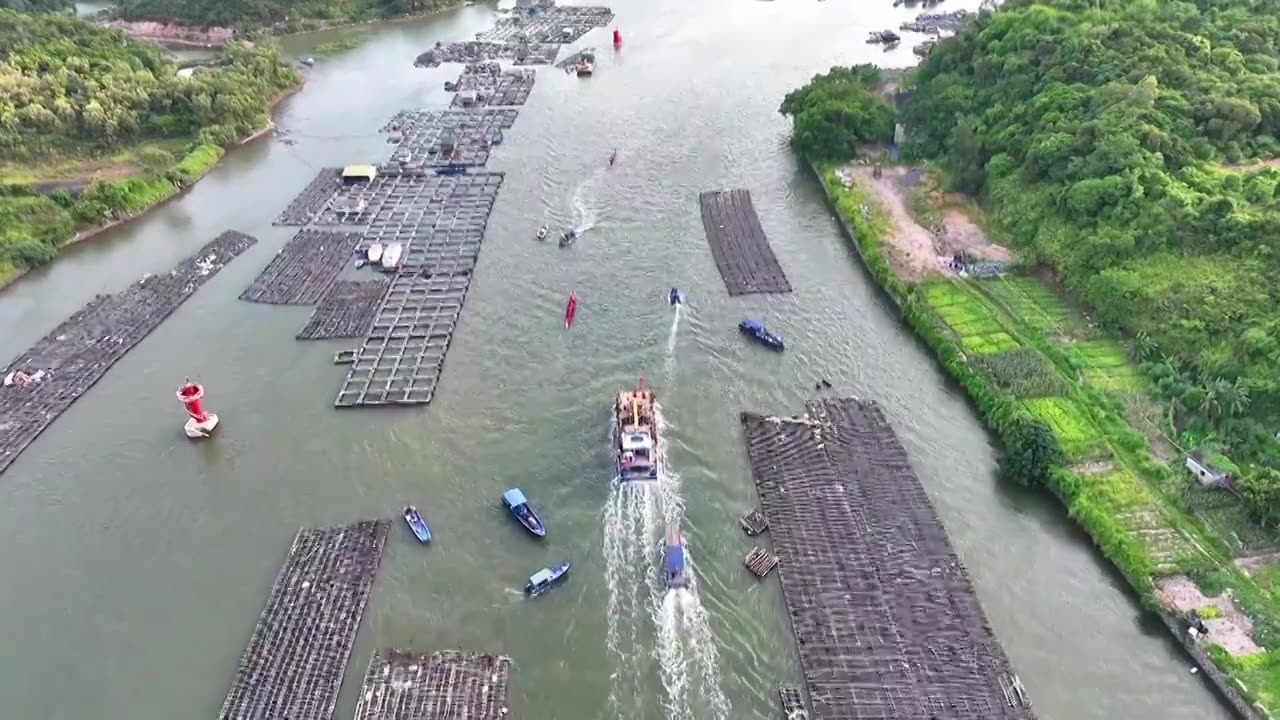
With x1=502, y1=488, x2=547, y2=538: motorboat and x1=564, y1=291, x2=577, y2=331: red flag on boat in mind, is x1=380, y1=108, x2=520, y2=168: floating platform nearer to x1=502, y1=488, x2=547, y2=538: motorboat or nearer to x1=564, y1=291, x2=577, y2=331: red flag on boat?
x1=564, y1=291, x2=577, y2=331: red flag on boat

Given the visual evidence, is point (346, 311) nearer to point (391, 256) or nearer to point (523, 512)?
point (391, 256)

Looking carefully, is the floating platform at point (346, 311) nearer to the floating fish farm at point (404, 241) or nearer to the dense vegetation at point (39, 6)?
the floating fish farm at point (404, 241)

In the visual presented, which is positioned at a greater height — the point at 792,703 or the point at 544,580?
the point at 544,580

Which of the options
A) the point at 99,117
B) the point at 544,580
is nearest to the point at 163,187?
the point at 99,117

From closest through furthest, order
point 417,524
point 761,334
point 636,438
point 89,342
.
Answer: point 417,524 < point 636,438 < point 761,334 < point 89,342

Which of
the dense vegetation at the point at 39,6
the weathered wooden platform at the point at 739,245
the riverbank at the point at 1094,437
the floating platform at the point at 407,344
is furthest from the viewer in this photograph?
the dense vegetation at the point at 39,6

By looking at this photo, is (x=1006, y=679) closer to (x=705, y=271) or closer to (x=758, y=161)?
(x=705, y=271)

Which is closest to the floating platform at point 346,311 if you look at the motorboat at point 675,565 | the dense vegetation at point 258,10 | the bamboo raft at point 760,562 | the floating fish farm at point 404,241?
the floating fish farm at point 404,241

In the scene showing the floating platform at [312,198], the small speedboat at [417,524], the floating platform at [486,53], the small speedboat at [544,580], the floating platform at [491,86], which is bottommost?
the small speedboat at [544,580]
